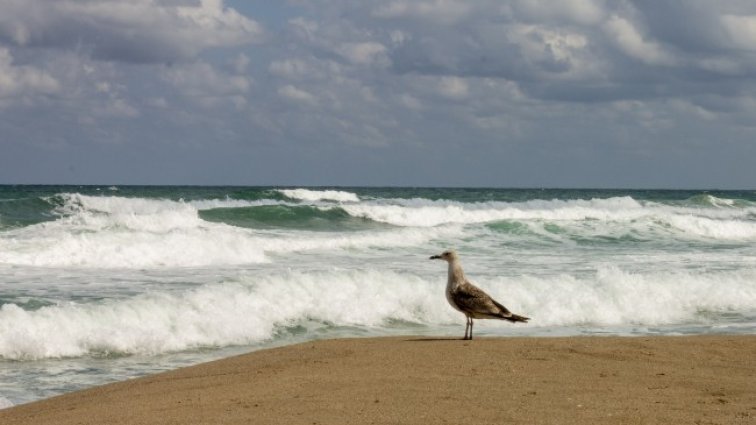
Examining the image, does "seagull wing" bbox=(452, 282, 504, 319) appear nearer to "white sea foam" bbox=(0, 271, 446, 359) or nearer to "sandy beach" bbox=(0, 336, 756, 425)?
"sandy beach" bbox=(0, 336, 756, 425)

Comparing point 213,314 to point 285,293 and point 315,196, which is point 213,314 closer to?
point 285,293

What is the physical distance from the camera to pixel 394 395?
6684 mm

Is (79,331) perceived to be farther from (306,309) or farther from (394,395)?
(394,395)

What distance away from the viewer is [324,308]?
45.1ft

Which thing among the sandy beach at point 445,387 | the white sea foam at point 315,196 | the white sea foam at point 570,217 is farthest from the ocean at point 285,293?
the white sea foam at point 315,196

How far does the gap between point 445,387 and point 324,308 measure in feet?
22.7

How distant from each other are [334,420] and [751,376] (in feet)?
12.3

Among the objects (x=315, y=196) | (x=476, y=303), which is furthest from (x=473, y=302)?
(x=315, y=196)

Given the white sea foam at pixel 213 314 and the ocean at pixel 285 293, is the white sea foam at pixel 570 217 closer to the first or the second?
the ocean at pixel 285 293

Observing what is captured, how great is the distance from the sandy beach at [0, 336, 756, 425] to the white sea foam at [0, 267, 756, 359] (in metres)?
2.64

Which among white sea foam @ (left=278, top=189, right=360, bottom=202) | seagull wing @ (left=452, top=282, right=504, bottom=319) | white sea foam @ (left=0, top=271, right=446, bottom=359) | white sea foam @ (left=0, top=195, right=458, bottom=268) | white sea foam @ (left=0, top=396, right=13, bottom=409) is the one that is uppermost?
white sea foam @ (left=278, top=189, right=360, bottom=202)

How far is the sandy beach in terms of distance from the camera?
609 centimetres

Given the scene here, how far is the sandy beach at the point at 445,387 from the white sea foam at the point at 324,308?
264cm

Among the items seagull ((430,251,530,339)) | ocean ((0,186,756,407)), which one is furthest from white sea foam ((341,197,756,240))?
seagull ((430,251,530,339))
